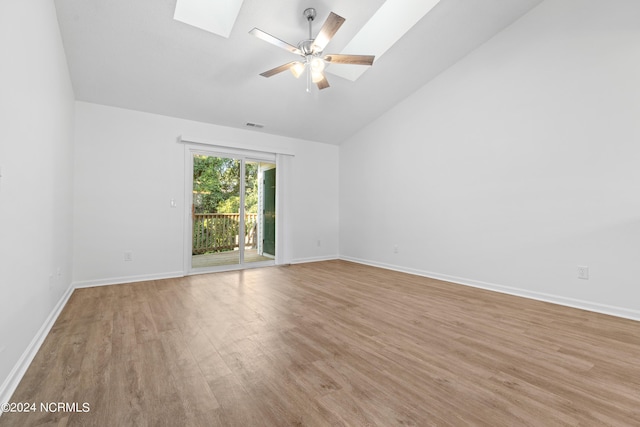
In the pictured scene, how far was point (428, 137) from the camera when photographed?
14.4 ft

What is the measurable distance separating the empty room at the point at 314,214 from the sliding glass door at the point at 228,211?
0.13ft

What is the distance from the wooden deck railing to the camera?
4.68 m

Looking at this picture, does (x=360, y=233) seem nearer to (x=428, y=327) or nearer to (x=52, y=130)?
(x=428, y=327)

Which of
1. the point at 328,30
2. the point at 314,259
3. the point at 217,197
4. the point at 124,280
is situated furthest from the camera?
the point at 314,259

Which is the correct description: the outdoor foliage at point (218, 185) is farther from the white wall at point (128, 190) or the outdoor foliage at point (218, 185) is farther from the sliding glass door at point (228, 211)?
the white wall at point (128, 190)

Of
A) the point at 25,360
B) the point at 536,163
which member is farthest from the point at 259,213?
the point at 536,163

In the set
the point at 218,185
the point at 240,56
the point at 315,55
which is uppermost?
the point at 240,56

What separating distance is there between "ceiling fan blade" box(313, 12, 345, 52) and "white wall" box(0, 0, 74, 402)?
2.02 metres

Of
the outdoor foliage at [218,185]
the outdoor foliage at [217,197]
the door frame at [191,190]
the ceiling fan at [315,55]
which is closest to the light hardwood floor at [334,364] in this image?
the door frame at [191,190]

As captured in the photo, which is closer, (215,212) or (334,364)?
(334,364)

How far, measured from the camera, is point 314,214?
19.1ft

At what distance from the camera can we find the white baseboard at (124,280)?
366 cm

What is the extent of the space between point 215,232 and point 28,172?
312cm

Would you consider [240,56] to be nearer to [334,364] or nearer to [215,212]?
[215,212]
